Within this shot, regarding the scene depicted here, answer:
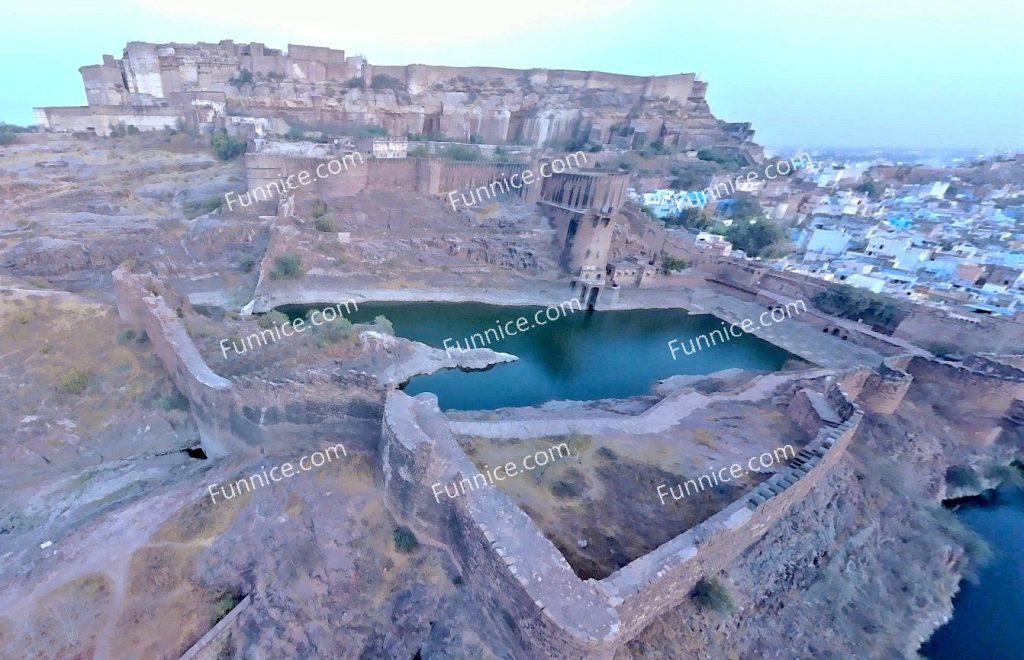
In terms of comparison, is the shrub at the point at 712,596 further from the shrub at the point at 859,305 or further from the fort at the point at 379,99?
the fort at the point at 379,99

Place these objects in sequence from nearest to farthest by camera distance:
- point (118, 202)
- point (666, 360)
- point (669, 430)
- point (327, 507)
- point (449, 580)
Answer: point (449, 580)
point (327, 507)
point (669, 430)
point (666, 360)
point (118, 202)

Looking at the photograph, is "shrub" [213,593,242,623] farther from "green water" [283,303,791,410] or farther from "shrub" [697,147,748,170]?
"shrub" [697,147,748,170]

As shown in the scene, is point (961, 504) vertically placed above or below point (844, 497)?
below

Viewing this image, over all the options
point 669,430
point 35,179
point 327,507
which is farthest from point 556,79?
point 327,507

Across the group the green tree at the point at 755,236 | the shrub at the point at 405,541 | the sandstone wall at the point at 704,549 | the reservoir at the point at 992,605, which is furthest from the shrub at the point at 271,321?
the green tree at the point at 755,236

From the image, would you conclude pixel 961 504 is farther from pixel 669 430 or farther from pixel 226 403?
pixel 226 403

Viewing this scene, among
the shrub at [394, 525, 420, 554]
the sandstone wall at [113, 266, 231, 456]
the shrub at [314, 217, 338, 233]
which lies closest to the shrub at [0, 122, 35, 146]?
the shrub at [314, 217, 338, 233]

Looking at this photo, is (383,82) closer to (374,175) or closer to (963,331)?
(374,175)
